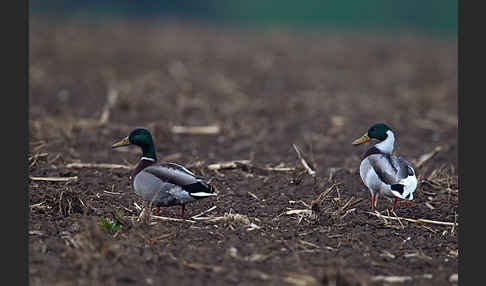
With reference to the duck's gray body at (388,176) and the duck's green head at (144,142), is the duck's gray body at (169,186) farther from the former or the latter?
the duck's gray body at (388,176)

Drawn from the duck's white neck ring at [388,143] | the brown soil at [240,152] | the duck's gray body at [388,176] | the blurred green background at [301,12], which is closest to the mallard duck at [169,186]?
the brown soil at [240,152]

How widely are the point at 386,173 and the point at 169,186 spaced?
7.48ft

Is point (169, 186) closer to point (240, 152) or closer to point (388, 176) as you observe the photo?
point (388, 176)

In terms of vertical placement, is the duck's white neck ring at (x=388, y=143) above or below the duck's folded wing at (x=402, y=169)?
above

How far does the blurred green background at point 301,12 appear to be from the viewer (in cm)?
2870

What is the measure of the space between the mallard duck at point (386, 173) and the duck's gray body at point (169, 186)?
5.72 feet

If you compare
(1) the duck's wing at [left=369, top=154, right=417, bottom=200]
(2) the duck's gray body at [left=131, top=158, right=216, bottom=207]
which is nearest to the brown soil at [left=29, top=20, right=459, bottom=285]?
(2) the duck's gray body at [left=131, top=158, right=216, bottom=207]

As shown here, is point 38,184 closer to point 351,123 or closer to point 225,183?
point 225,183

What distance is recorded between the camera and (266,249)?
6.55 metres

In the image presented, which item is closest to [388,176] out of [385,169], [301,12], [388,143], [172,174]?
[385,169]

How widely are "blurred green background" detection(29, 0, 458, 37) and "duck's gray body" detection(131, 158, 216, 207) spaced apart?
20.4 m

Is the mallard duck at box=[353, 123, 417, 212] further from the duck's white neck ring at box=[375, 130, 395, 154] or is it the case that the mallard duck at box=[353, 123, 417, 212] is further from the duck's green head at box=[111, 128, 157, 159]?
the duck's green head at box=[111, 128, 157, 159]

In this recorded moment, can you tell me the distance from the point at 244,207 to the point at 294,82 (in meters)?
9.57

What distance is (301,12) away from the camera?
32562mm
